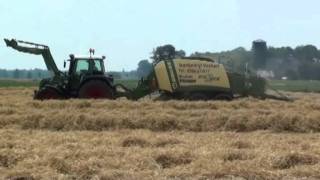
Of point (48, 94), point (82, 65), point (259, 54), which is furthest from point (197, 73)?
point (259, 54)

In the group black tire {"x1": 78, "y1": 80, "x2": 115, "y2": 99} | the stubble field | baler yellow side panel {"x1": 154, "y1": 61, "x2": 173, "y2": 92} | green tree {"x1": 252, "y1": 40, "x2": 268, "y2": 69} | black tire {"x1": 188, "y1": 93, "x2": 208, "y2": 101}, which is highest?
green tree {"x1": 252, "y1": 40, "x2": 268, "y2": 69}

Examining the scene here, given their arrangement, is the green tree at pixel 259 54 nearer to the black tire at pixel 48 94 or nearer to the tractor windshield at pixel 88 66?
the tractor windshield at pixel 88 66

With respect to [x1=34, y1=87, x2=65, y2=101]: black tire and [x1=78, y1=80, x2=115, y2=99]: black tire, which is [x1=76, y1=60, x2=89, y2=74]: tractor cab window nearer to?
[x1=78, y1=80, x2=115, y2=99]: black tire

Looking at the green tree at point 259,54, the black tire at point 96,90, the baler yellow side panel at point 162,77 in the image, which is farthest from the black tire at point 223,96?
the green tree at point 259,54

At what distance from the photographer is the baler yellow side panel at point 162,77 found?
28219 millimetres

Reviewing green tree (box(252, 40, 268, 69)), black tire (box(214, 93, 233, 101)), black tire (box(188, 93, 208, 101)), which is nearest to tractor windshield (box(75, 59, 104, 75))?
black tire (box(188, 93, 208, 101))

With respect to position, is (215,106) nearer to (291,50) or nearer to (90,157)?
(90,157)

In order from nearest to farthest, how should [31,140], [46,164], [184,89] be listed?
[46,164] → [31,140] → [184,89]

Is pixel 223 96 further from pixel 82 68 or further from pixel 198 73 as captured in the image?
pixel 82 68

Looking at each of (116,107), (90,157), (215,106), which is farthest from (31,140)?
(215,106)

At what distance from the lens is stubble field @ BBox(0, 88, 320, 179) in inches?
401

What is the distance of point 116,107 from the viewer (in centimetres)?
2192

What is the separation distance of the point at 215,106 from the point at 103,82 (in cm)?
562

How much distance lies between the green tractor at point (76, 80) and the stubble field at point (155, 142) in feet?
11.4
